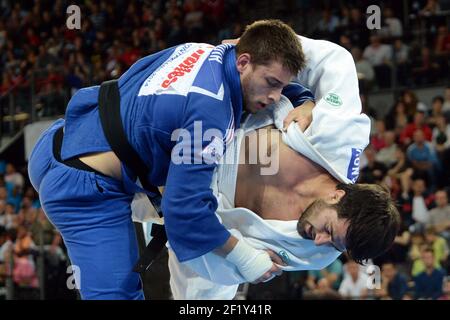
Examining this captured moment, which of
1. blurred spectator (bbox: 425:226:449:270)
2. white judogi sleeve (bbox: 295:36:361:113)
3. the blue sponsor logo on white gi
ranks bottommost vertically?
blurred spectator (bbox: 425:226:449:270)

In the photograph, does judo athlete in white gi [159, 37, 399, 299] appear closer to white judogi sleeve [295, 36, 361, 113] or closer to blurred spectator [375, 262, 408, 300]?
white judogi sleeve [295, 36, 361, 113]

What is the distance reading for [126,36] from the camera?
12617 millimetres

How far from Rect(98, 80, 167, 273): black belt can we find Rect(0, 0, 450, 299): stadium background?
119 centimetres

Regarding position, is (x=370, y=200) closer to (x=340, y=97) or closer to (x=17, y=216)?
(x=340, y=97)

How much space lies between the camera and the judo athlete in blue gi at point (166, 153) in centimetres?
326

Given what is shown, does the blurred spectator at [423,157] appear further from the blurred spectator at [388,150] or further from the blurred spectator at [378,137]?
the blurred spectator at [378,137]

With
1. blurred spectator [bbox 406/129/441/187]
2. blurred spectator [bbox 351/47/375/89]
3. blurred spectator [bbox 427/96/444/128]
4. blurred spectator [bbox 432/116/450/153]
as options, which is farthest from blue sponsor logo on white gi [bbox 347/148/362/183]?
blurred spectator [bbox 351/47/375/89]

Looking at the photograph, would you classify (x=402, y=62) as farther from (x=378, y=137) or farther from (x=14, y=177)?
(x=14, y=177)

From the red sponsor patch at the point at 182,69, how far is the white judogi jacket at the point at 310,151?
363 millimetres

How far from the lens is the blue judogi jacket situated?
10.6 feet

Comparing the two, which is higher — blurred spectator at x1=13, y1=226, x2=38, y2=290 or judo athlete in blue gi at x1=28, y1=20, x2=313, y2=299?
judo athlete in blue gi at x1=28, y1=20, x2=313, y2=299

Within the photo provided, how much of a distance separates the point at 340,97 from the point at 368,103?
218 inches

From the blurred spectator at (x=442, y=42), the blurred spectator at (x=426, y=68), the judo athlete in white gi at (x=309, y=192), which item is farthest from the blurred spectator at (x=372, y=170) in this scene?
the judo athlete in white gi at (x=309, y=192)

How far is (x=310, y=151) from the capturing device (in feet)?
11.5
